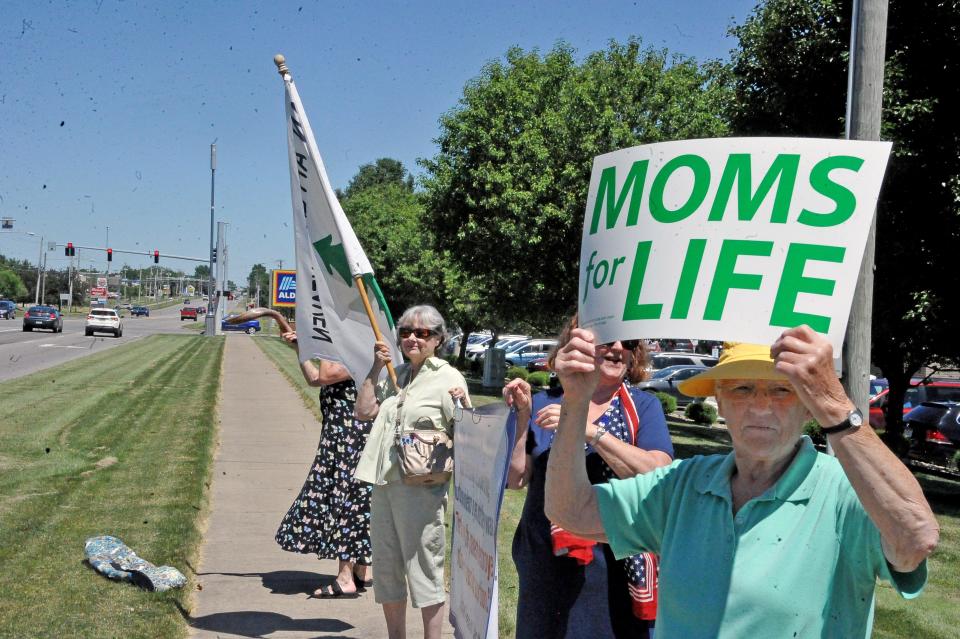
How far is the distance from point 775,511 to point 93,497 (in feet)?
26.6

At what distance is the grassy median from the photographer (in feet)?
18.8

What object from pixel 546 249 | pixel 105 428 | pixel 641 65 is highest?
pixel 641 65

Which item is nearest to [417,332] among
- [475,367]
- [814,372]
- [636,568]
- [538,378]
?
[636,568]

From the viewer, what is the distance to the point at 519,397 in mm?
3596

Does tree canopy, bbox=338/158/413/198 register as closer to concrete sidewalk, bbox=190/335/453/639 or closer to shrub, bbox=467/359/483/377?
shrub, bbox=467/359/483/377

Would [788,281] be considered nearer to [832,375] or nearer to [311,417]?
[832,375]

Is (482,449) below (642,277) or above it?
below

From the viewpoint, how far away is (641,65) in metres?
23.0

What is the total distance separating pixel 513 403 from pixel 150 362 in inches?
1156

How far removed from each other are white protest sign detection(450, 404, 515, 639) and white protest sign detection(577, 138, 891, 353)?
106 cm

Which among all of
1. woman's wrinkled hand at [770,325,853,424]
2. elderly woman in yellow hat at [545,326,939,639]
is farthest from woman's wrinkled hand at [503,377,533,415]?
woman's wrinkled hand at [770,325,853,424]

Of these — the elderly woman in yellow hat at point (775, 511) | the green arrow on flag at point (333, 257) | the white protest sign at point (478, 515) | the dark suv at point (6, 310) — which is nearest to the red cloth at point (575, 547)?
the white protest sign at point (478, 515)

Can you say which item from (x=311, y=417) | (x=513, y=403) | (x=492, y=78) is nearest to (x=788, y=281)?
(x=513, y=403)

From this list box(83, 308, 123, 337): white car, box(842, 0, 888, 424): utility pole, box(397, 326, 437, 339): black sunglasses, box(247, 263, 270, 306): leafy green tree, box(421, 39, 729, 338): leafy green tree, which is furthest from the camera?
box(247, 263, 270, 306): leafy green tree
